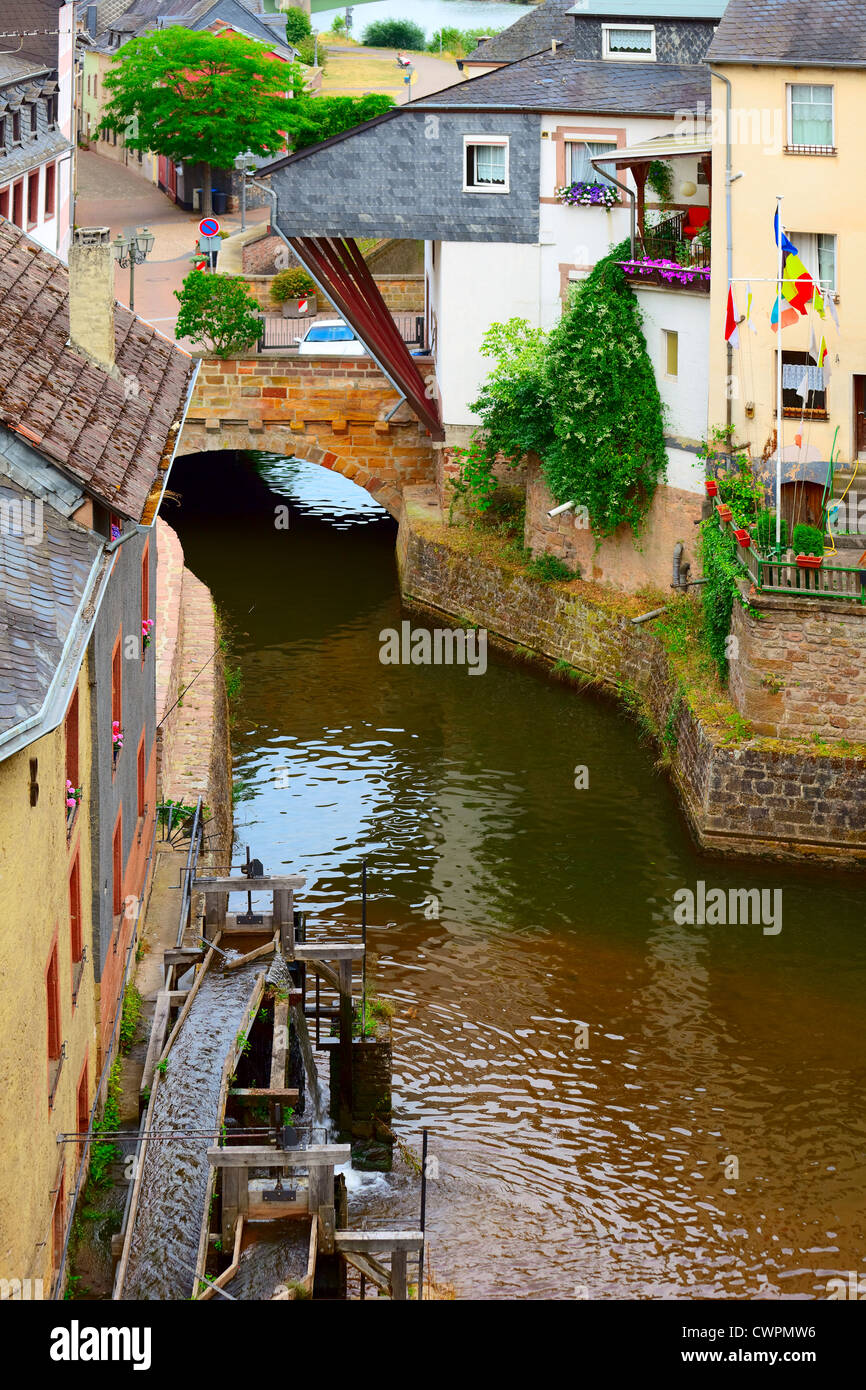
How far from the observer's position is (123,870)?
2289cm

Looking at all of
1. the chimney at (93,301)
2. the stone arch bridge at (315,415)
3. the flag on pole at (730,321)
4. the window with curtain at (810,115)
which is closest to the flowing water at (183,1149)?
the chimney at (93,301)

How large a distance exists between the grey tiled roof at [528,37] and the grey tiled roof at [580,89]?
451 inches

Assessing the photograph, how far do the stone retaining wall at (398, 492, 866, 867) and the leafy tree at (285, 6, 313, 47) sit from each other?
187ft

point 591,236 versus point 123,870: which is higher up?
point 591,236

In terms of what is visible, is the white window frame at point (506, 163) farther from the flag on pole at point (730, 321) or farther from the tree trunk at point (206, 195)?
the tree trunk at point (206, 195)

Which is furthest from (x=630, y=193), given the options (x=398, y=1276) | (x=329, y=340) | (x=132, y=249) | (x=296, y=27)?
(x=296, y=27)

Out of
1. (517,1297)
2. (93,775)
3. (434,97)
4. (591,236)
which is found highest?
(434,97)

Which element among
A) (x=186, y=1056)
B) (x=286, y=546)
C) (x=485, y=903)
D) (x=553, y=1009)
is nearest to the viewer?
(x=186, y=1056)

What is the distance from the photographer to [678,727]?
35.0 metres

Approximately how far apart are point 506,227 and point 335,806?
46.5ft

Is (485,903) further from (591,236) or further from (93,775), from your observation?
(591,236)

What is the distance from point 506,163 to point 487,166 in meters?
0.39

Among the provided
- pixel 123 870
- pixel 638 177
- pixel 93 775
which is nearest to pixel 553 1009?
pixel 123 870
